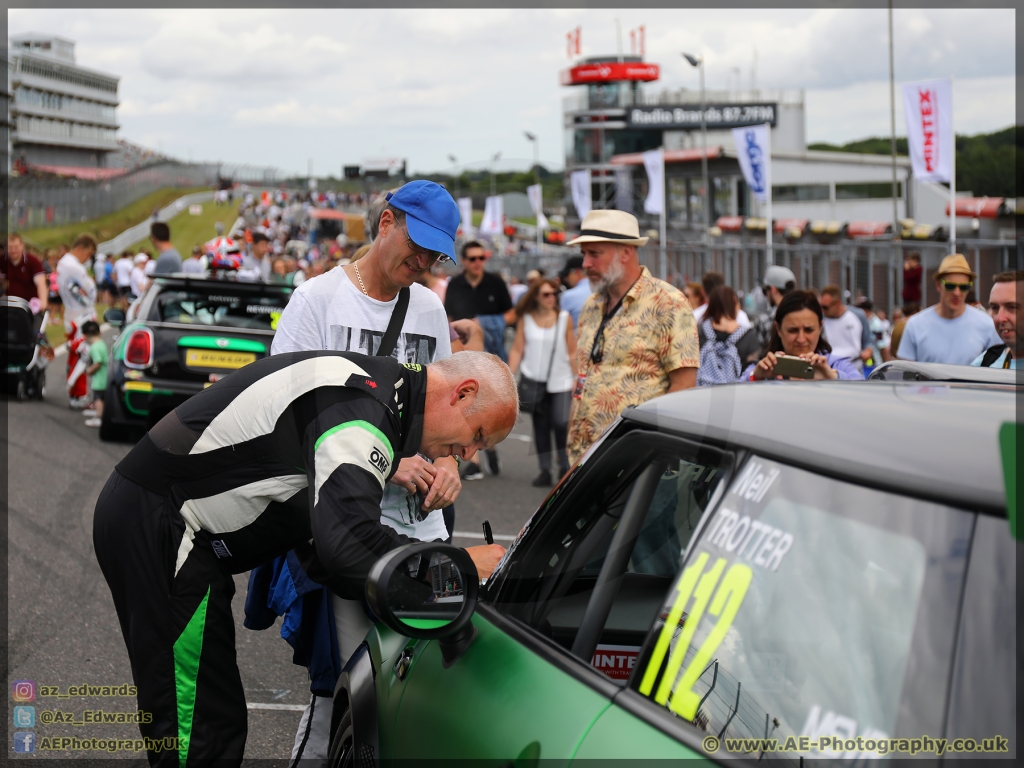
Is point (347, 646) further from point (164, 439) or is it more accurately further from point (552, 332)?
point (552, 332)

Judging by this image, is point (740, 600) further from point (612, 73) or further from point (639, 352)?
point (612, 73)

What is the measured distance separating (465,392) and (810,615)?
1.13 meters

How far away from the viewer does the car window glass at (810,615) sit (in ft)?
4.73

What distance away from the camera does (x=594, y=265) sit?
16.7 feet

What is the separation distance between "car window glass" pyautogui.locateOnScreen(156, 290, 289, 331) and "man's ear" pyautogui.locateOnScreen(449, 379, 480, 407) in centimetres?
729

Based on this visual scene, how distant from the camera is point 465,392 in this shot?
2.57 meters

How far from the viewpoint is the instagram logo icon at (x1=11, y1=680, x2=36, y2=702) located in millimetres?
4387

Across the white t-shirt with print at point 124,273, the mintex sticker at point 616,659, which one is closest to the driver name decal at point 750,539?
the mintex sticker at point 616,659

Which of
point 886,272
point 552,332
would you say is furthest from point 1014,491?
point 886,272

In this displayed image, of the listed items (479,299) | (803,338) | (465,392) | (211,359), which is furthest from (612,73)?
(465,392)

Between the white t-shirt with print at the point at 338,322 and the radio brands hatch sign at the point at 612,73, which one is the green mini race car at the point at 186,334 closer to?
the white t-shirt with print at the point at 338,322

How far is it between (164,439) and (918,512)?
185 cm

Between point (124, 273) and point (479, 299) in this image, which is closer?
point (479, 299)

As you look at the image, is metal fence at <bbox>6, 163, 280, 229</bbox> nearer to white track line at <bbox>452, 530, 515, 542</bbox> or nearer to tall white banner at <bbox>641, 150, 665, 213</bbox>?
tall white banner at <bbox>641, 150, 665, 213</bbox>
